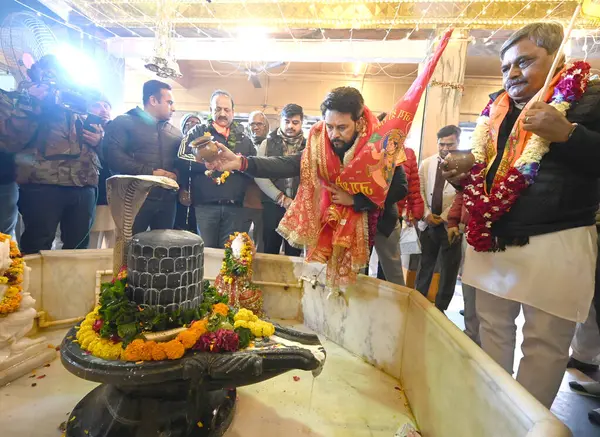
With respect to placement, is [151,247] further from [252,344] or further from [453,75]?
[453,75]

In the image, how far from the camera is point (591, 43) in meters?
3.61

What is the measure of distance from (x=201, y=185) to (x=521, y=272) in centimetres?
228

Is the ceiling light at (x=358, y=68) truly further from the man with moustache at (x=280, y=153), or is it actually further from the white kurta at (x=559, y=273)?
the white kurta at (x=559, y=273)

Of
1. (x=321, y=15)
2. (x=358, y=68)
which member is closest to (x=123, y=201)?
(x=321, y=15)

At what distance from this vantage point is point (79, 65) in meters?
4.17

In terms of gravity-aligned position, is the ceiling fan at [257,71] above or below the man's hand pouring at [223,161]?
above

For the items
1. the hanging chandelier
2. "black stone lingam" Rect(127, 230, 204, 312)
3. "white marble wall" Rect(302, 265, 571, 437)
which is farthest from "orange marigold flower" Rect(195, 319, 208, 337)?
the hanging chandelier

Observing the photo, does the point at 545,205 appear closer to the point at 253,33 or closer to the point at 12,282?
the point at 12,282

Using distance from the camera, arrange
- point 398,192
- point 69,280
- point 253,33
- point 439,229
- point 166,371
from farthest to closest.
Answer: point 253,33
point 439,229
point 69,280
point 398,192
point 166,371

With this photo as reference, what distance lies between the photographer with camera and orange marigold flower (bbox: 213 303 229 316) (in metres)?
1.65

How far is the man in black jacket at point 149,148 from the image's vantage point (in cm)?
264

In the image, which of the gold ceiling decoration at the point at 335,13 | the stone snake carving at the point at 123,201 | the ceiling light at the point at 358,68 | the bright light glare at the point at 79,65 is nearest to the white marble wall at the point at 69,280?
the stone snake carving at the point at 123,201

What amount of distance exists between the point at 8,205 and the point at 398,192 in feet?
8.94

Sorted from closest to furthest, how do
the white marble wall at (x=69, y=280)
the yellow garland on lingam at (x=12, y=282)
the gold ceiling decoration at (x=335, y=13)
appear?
the yellow garland on lingam at (x=12, y=282)
the white marble wall at (x=69, y=280)
the gold ceiling decoration at (x=335, y=13)
